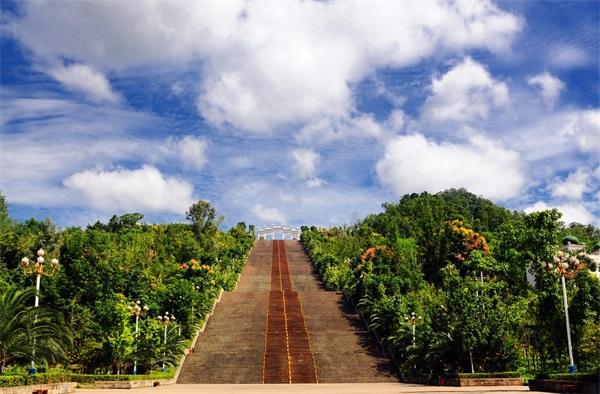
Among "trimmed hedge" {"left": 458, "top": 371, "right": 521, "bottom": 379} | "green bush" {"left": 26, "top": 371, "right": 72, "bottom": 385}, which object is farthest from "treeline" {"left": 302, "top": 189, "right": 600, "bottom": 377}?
"green bush" {"left": 26, "top": 371, "right": 72, "bottom": 385}

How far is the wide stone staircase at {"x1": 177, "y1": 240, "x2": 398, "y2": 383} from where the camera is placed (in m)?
25.8

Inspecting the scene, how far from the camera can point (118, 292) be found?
120 ft

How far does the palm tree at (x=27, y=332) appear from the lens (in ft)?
56.7

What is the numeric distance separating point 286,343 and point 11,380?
17028 millimetres

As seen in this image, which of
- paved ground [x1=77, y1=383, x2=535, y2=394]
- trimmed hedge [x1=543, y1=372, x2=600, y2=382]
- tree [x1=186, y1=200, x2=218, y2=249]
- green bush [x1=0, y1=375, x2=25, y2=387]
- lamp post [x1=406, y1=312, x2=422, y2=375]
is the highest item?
tree [x1=186, y1=200, x2=218, y2=249]

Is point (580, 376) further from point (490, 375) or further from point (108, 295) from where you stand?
point (108, 295)

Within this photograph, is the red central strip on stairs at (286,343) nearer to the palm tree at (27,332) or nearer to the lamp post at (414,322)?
the lamp post at (414,322)

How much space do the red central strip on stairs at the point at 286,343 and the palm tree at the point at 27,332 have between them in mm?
9469

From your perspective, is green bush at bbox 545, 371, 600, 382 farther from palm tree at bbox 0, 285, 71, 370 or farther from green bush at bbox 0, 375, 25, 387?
palm tree at bbox 0, 285, 71, 370

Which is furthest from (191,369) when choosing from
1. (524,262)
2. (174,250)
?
(174,250)

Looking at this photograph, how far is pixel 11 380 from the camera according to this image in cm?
1526

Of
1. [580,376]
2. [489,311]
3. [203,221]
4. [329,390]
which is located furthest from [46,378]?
[203,221]

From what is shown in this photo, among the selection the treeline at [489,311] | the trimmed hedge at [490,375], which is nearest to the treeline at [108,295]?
the treeline at [489,311]

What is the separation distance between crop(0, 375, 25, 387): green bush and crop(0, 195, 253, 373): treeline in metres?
1.85
